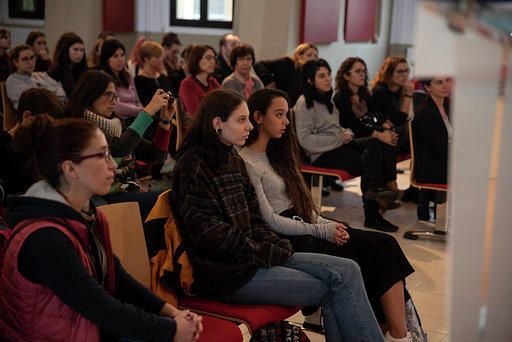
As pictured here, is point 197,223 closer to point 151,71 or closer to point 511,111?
point 511,111

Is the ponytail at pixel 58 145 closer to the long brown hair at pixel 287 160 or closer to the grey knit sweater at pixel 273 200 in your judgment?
the grey knit sweater at pixel 273 200

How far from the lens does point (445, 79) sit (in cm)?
553

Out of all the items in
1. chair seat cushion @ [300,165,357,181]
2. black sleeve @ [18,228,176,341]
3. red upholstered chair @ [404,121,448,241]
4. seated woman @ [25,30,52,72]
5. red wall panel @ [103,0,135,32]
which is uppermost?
red wall panel @ [103,0,135,32]

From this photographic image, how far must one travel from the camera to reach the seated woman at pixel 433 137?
17.7 feet

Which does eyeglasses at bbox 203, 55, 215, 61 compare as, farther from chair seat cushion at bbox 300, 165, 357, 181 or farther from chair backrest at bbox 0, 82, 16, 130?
chair backrest at bbox 0, 82, 16, 130

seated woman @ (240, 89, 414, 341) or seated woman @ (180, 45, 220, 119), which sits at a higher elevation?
seated woman @ (180, 45, 220, 119)

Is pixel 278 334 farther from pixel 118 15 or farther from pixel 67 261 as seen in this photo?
pixel 118 15

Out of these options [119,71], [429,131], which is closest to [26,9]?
[119,71]

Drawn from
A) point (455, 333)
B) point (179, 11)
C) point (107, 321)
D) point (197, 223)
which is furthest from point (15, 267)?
point (179, 11)

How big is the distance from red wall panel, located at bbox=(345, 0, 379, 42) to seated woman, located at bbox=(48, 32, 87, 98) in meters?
4.78

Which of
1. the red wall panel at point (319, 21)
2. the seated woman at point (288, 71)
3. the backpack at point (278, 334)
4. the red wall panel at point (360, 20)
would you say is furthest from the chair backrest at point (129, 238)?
the red wall panel at point (360, 20)

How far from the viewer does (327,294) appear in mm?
2957

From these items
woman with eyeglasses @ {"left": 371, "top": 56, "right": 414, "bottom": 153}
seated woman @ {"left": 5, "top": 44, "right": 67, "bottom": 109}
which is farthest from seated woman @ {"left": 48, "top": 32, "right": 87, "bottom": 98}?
woman with eyeglasses @ {"left": 371, "top": 56, "right": 414, "bottom": 153}

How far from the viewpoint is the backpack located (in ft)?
10.1
